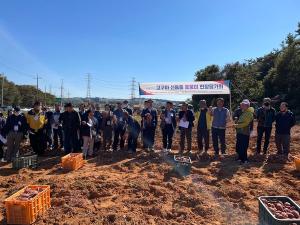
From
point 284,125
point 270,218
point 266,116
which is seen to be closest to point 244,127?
point 266,116

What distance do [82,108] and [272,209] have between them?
7607 mm

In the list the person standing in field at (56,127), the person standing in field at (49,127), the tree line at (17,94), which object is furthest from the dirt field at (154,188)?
the tree line at (17,94)

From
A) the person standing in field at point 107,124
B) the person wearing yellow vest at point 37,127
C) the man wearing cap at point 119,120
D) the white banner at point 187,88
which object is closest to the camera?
the person wearing yellow vest at point 37,127

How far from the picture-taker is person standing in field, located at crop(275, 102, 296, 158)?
935 cm

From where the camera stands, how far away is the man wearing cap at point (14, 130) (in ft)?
31.1

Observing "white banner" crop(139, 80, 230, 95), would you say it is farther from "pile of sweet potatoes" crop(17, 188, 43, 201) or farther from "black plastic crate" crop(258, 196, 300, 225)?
"black plastic crate" crop(258, 196, 300, 225)

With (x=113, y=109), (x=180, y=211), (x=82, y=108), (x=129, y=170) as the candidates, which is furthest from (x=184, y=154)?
(x=180, y=211)

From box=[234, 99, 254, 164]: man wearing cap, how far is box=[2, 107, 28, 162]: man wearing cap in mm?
6171

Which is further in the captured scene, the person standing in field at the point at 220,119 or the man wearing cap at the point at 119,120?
the man wearing cap at the point at 119,120

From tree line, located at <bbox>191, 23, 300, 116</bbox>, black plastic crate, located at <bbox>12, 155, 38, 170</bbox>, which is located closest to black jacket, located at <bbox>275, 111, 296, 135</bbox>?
black plastic crate, located at <bbox>12, 155, 38, 170</bbox>

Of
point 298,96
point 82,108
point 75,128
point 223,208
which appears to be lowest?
point 223,208

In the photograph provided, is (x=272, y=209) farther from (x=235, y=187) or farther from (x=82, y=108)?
(x=82, y=108)

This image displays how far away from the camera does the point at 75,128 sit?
10.0 meters

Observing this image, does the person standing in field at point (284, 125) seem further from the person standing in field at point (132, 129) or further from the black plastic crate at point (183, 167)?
the person standing in field at point (132, 129)
